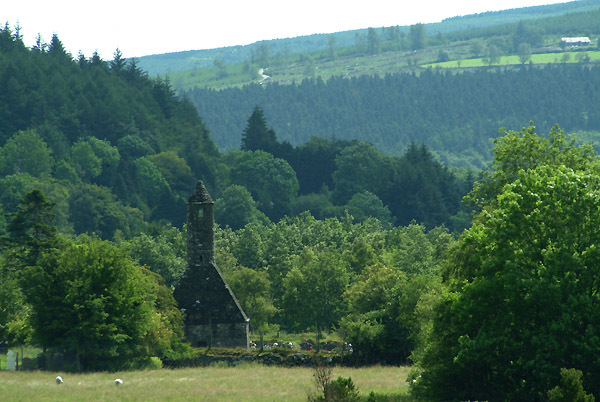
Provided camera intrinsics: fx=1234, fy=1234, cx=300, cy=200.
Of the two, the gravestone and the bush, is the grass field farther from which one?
the bush

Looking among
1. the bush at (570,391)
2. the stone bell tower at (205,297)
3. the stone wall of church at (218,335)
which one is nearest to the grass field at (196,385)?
the bush at (570,391)

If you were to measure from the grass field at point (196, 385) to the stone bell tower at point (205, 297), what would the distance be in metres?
14.6

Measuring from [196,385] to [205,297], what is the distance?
1037 inches

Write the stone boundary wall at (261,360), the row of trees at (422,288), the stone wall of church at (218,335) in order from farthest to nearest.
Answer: the stone wall of church at (218,335), the stone boundary wall at (261,360), the row of trees at (422,288)

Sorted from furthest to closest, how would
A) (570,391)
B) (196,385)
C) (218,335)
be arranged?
1. (218,335)
2. (196,385)
3. (570,391)

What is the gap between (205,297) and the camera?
8831 centimetres

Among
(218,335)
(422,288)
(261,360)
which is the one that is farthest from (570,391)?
(218,335)

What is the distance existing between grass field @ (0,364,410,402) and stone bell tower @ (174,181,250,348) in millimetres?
14638

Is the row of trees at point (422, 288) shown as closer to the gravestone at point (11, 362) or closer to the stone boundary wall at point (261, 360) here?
the stone boundary wall at point (261, 360)

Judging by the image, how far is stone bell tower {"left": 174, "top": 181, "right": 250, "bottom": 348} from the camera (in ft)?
287

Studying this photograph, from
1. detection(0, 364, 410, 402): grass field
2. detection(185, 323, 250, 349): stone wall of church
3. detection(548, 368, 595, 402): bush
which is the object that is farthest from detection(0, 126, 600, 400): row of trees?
detection(548, 368, 595, 402): bush

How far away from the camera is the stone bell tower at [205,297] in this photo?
87.6 metres

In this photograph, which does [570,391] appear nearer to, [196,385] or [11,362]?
[196,385]

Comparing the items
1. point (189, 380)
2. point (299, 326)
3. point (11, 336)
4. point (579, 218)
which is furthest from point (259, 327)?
point (579, 218)
